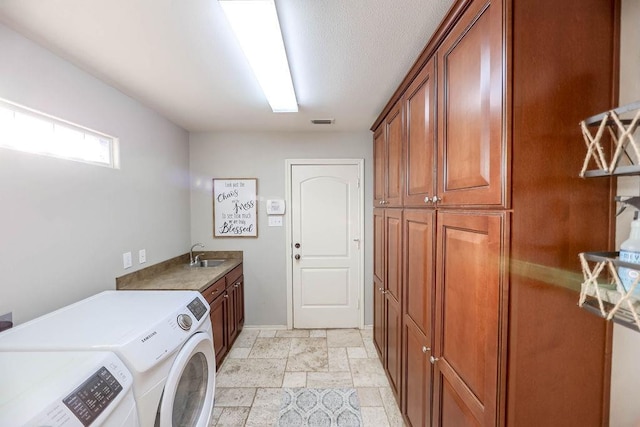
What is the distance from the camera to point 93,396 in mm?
872

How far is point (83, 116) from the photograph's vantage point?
1.72 metres

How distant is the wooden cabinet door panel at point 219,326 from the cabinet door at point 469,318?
1.83 m

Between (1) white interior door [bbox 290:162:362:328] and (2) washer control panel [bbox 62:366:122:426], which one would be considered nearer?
(2) washer control panel [bbox 62:366:122:426]

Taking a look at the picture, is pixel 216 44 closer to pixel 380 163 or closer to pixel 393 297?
pixel 380 163

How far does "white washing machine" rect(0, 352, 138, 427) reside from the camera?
29.9 inches

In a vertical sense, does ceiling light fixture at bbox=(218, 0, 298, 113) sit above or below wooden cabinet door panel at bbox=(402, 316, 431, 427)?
above

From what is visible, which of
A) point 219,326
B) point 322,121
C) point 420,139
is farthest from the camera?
point 322,121

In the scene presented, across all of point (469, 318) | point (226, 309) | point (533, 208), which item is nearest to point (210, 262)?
point (226, 309)

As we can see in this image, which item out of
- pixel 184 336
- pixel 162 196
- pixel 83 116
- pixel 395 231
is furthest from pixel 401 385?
pixel 83 116

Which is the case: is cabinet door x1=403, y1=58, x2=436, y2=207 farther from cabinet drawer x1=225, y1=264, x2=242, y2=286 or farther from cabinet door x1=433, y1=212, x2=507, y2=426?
cabinet drawer x1=225, y1=264, x2=242, y2=286

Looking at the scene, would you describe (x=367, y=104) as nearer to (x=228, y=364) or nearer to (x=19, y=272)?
(x=19, y=272)

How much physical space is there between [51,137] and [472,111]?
225 cm

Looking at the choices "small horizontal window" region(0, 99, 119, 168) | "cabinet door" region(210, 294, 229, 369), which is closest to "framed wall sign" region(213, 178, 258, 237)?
"cabinet door" region(210, 294, 229, 369)

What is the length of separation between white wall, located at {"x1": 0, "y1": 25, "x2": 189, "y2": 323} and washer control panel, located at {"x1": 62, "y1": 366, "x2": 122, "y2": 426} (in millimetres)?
835
